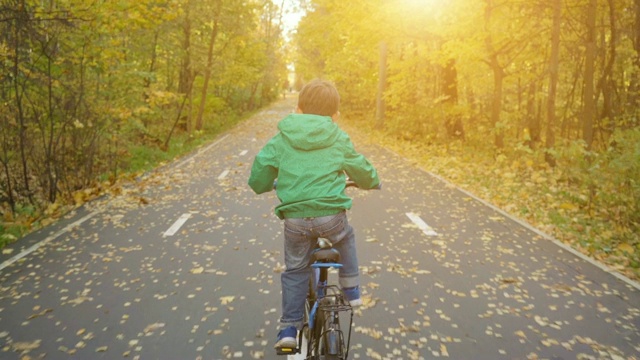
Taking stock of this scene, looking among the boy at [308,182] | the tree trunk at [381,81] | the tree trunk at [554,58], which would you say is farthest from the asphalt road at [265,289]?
the tree trunk at [381,81]

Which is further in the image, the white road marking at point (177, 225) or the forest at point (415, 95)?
the forest at point (415, 95)

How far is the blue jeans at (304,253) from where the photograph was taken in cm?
307

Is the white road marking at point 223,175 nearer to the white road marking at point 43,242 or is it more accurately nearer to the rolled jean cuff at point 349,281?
the white road marking at point 43,242

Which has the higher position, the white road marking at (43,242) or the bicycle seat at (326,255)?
the bicycle seat at (326,255)

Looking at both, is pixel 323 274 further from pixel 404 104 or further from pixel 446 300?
pixel 404 104

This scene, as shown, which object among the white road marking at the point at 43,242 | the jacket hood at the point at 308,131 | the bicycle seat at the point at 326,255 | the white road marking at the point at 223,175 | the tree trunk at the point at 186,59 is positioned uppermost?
the tree trunk at the point at 186,59

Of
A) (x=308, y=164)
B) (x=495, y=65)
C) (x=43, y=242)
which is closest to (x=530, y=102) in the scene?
(x=495, y=65)

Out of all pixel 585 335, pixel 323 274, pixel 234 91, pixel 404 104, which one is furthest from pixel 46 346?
pixel 234 91

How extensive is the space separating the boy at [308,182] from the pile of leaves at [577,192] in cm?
469

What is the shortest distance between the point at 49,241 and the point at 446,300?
19.0 ft

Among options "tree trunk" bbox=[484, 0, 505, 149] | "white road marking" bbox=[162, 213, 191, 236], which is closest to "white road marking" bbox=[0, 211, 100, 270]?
"white road marking" bbox=[162, 213, 191, 236]

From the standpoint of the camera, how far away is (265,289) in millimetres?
5219

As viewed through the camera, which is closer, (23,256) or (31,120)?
(23,256)

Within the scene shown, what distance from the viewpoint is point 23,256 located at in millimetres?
6367
